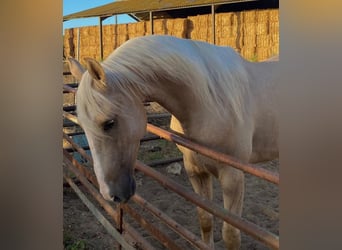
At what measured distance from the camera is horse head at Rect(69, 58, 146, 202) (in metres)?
0.62

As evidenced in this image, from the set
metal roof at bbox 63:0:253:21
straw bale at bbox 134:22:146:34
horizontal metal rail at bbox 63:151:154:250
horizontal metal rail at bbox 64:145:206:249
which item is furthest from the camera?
straw bale at bbox 134:22:146:34

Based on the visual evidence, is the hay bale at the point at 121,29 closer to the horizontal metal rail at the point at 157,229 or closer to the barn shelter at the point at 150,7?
the barn shelter at the point at 150,7

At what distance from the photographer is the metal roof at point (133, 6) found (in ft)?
3.29

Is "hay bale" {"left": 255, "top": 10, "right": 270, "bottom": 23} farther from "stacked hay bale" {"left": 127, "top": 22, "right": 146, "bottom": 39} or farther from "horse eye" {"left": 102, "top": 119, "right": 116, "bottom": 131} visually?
"horse eye" {"left": 102, "top": 119, "right": 116, "bottom": 131}

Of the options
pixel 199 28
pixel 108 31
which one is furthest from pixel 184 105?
pixel 199 28

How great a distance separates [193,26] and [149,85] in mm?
1206

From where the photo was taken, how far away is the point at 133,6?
122 cm

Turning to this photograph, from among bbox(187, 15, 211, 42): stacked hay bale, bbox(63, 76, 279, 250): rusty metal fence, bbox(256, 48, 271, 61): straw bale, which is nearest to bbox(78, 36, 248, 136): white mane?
bbox(63, 76, 279, 250): rusty metal fence

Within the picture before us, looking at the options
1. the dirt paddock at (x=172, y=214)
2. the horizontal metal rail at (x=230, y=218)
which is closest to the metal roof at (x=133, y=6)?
the horizontal metal rail at (x=230, y=218)
